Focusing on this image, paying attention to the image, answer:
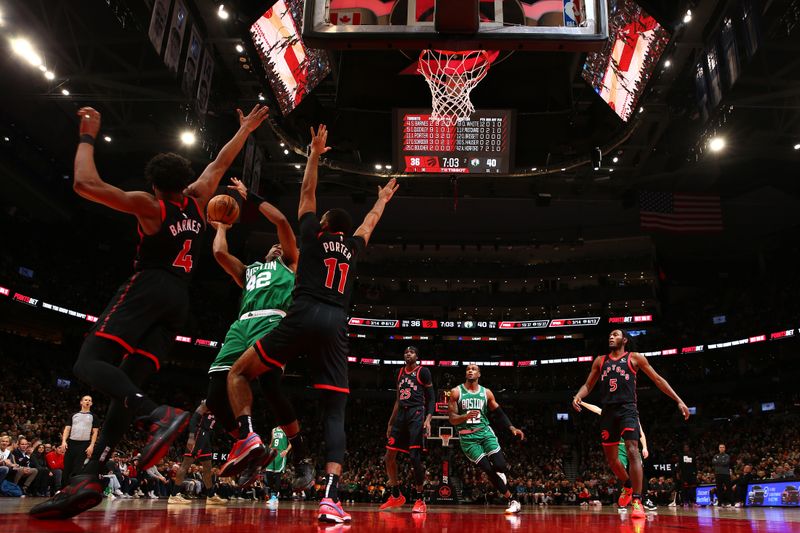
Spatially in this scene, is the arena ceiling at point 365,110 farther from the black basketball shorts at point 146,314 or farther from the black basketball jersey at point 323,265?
the black basketball shorts at point 146,314

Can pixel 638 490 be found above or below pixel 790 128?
below

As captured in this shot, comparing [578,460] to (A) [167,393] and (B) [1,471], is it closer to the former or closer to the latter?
(A) [167,393]

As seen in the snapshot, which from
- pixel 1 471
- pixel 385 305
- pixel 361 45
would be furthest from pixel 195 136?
pixel 385 305

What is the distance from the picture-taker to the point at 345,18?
787 cm

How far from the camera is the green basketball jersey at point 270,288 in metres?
5.80

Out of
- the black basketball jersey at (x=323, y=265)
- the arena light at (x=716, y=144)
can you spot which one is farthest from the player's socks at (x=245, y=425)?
the arena light at (x=716, y=144)

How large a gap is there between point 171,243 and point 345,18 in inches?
187

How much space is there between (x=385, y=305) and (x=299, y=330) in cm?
3410

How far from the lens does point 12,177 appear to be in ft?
83.5

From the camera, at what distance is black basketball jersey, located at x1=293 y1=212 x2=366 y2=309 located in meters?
4.69

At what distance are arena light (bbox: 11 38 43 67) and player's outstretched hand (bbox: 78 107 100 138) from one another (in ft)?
48.0

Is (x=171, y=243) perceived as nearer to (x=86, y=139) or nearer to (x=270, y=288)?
(x=86, y=139)

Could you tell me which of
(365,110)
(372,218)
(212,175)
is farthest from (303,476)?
(365,110)

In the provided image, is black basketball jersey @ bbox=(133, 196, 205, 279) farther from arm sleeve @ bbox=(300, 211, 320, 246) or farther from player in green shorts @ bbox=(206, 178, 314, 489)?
player in green shorts @ bbox=(206, 178, 314, 489)
